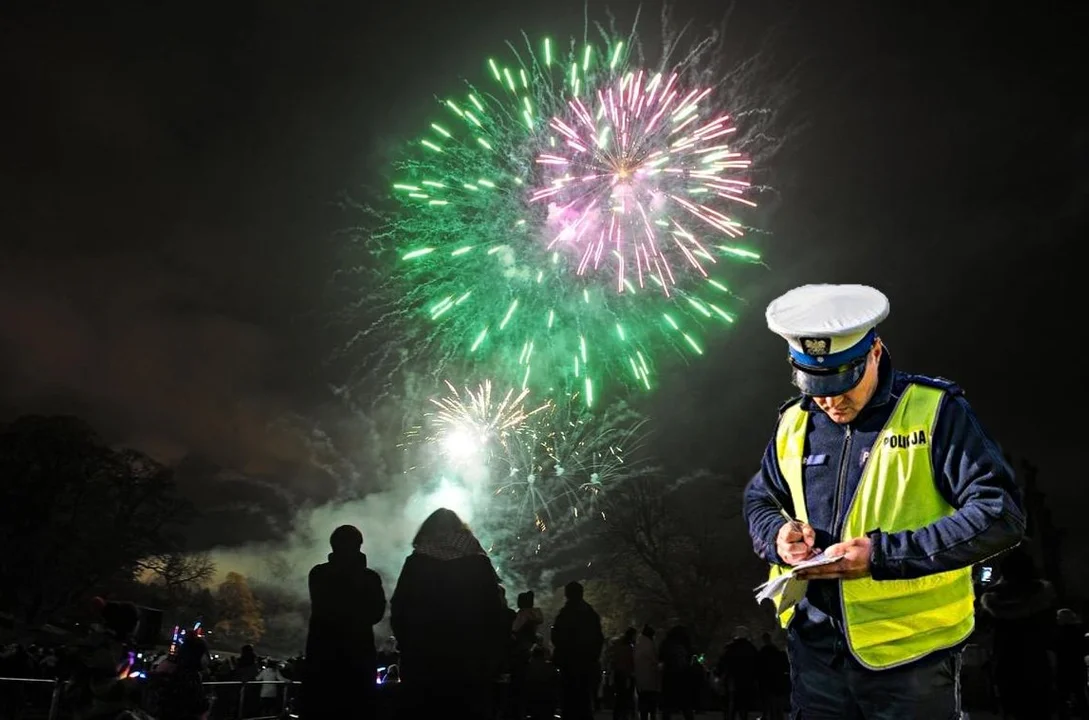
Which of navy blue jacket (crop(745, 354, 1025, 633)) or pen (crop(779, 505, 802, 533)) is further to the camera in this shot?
pen (crop(779, 505, 802, 533))

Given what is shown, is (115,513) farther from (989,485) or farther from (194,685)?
(989,485)

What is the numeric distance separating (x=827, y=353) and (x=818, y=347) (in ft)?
0.11

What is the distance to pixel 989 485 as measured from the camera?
2453 millimetres

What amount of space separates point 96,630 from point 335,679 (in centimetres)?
204

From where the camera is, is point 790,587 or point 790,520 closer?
point 790,587

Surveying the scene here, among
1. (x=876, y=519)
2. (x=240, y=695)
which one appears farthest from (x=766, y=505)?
(x=240, y=695)

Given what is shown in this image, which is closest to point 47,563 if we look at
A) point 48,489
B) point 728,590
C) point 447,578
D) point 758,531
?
point 48,489

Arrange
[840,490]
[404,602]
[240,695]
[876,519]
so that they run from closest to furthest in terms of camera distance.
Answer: [876,519]
[840,490]
[404,602]
[240,695]

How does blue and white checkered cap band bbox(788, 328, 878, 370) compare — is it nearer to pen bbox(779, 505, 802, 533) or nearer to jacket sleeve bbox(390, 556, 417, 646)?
pen bbox(779, 505, 802, 533)

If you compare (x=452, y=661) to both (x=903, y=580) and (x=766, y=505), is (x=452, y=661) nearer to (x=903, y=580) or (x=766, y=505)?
(x=766, y=505)

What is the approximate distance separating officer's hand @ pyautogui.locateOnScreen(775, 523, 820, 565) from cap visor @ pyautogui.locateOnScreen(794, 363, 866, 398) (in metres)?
0.43

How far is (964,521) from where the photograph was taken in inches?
95.3

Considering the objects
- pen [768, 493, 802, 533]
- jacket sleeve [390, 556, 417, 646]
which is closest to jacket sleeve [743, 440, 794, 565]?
pen [768, 493, 802, 533]

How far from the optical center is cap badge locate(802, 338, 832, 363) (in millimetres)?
2678
